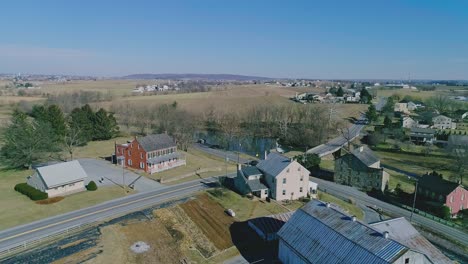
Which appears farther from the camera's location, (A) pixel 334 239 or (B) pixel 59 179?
(B) pixel 59 179

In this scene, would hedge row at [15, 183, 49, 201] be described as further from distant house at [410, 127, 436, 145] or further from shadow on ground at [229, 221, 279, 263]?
distant house at [410, 127, 436, 145]

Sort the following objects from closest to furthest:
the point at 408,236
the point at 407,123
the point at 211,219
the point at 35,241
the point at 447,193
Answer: the point at 408,236, the point at 35,241, the point at 211,219, the point at 447,193, the point at 407,123

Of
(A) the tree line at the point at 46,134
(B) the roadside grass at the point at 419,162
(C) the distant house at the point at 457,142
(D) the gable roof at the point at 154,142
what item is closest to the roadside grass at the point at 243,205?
(D) the gable roof at the point at 154,142

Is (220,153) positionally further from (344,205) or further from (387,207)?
(387,207)

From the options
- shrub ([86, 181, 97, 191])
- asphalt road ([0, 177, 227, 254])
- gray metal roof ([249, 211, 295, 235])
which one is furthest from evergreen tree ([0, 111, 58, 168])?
gray metal roof ([249, 211, 295, 235])

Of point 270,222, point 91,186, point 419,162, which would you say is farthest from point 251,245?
point 419,162

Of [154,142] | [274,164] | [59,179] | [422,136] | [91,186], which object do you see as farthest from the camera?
[422,136]

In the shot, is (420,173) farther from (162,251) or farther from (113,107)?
(113,107)
